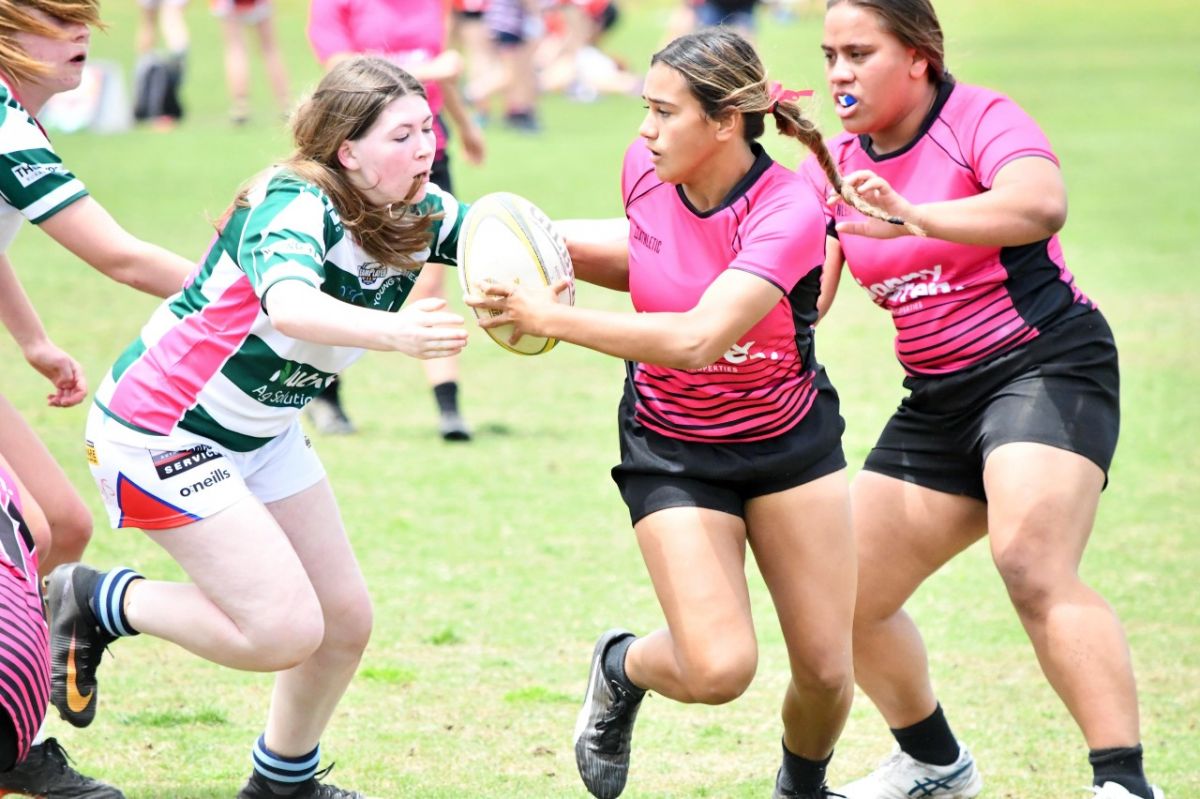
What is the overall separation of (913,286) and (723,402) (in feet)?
2.27

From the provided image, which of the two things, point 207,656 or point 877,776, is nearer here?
point 207,656

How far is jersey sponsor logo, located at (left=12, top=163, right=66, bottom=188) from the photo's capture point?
393 cm

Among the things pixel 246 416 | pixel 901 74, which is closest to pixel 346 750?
pixel 246 416

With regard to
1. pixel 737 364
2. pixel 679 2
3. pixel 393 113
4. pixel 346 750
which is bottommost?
pixel 679 2

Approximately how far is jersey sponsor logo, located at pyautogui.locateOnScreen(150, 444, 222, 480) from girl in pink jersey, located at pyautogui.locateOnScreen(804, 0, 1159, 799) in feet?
5.59

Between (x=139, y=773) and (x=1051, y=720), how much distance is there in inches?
108

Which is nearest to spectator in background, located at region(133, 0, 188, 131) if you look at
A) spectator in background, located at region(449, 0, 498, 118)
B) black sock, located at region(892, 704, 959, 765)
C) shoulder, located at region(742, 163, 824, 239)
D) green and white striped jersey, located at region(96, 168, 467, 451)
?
spectator in background, located at region(449, 0, 498, 118)

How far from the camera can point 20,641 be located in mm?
3205

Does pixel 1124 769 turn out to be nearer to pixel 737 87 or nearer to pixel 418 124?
pixel 737 87

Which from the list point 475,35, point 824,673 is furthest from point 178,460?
point 475,35

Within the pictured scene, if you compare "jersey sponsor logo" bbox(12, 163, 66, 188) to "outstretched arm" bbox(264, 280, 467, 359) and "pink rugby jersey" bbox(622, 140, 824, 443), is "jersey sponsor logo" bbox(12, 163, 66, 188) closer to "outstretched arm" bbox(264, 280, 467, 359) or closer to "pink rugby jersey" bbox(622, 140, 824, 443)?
"outstretched arm" bbox(264, 280, 467, 359)

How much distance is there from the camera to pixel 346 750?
4.76 metres

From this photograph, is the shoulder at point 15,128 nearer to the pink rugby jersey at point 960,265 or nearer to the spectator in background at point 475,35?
the pink rugby jersey at point 960,265

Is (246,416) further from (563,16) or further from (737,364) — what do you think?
(563,16)
